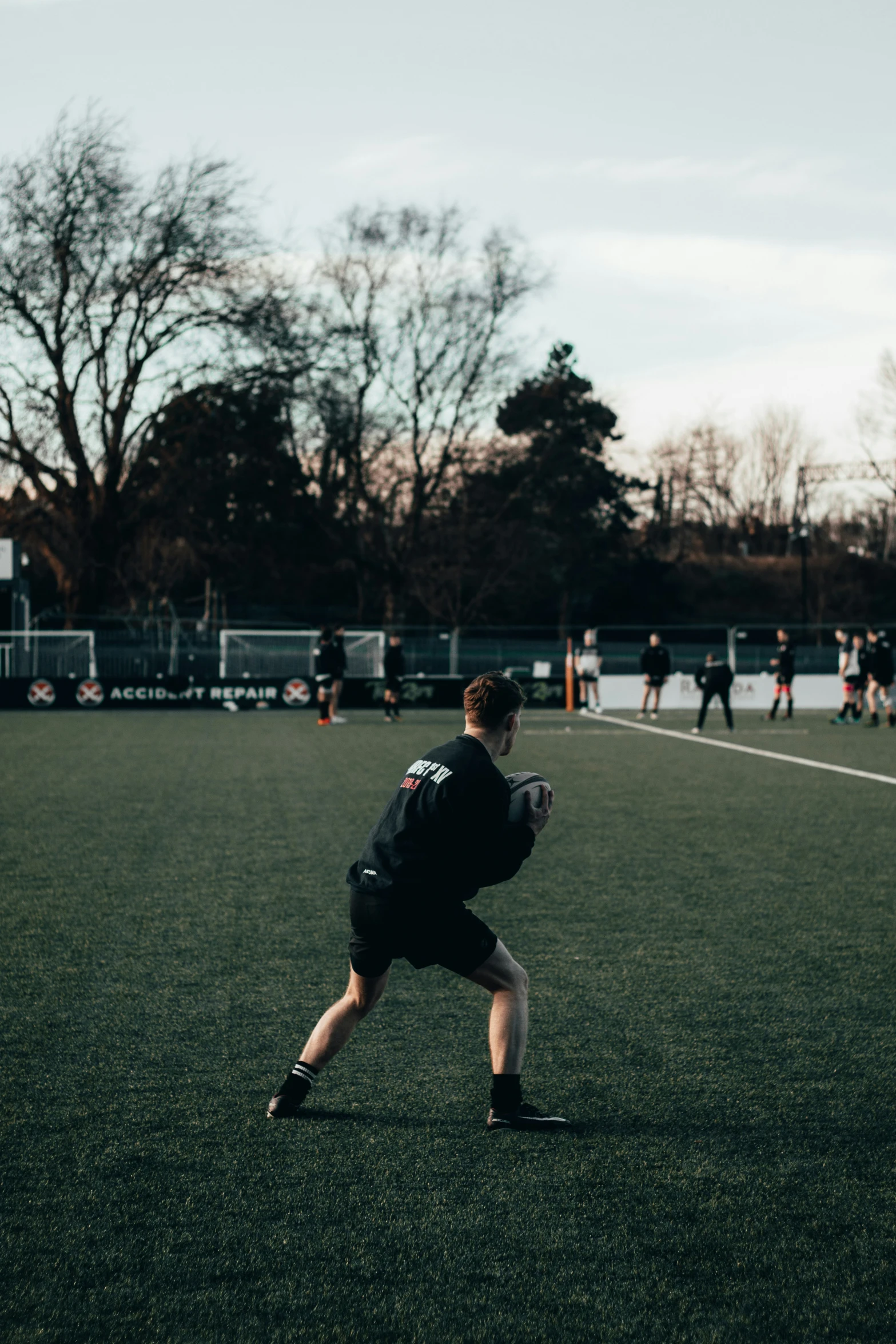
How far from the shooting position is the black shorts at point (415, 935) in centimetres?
427

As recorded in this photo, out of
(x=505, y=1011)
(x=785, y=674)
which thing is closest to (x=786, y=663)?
(x=785, y=674)

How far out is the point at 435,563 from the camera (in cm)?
5481

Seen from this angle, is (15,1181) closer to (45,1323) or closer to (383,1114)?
(45,1323)

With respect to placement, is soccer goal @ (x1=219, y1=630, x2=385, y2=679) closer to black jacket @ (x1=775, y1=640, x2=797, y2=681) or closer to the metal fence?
the metal fence

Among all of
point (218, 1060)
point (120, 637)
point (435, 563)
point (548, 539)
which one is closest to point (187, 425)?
point (120, 637)

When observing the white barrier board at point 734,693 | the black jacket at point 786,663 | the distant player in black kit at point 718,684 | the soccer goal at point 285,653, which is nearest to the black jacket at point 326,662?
the distant player in black kit at point 718,684

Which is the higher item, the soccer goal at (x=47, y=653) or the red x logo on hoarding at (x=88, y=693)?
the soccer goal at (x=47, y=653)

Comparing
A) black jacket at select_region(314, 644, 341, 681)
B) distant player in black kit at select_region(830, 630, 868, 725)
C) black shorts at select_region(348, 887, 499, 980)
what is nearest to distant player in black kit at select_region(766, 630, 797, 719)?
distant player in black kit at select_region(830, 630, 868, 725)

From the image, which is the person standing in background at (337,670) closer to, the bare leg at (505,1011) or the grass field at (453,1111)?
the grass field at (453,1111)

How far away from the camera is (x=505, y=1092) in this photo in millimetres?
4480

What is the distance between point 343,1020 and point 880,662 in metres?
24.7

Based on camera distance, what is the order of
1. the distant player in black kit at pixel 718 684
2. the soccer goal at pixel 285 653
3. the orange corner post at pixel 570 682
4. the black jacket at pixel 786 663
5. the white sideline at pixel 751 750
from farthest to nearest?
the soccer goal at pixel 285 653 < the orange corner post at pixel 570 682 < the black jacket at pixel 786 663 < the distant player in black kit at pixel 718 684 < the white sideline at pixel 751 750

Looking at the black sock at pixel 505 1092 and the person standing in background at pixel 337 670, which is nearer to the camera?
the black sock at pixel 505 1092

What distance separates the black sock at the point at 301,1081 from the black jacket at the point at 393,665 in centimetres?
2349
